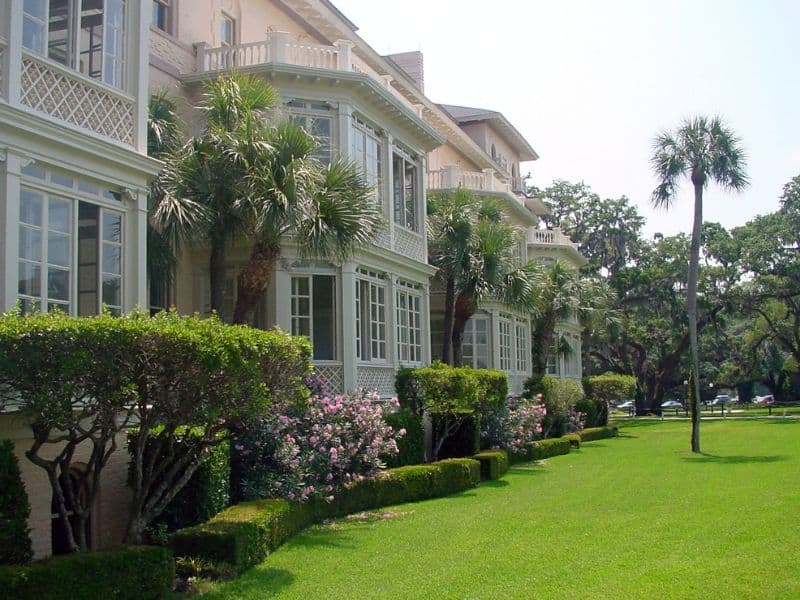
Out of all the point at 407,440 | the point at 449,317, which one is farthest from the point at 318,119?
the point at 449,317

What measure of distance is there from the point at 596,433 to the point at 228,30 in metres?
23.8

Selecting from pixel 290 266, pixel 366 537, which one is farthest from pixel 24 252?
pixel 290 266

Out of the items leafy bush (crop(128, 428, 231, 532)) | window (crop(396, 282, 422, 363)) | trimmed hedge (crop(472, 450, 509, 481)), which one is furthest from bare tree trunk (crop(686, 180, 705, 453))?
leafy bush (crop(128, 428, 231, 532))

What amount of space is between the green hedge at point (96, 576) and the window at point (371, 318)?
11.0 m

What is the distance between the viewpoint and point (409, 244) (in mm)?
23703

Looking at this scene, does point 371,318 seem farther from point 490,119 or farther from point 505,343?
point 490,119

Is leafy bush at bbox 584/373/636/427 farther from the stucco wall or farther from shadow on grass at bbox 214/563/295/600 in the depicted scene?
shadow on grass at bbox 214/563/295/600

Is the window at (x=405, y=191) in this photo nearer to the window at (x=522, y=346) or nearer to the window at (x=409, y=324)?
the window at (x=409, y=324)

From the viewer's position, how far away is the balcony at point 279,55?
1944 centimetres

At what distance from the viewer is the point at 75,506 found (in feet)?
34.7

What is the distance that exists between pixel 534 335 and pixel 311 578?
27794 millimetres

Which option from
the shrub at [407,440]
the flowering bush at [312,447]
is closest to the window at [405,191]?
the shrub at [407,440]

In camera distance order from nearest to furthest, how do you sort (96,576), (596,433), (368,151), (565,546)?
(96,576)
(565,546)
(368,151)
(596,433)

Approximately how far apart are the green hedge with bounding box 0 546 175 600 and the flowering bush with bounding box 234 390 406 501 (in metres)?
3.91
